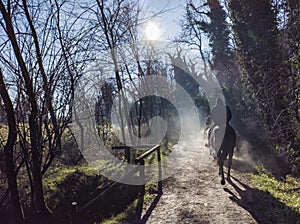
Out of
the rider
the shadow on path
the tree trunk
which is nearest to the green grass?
the shadow on path

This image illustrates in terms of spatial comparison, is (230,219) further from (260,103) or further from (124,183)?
(260,103)

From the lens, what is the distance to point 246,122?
1334cm

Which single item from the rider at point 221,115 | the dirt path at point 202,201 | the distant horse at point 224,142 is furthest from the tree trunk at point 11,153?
the rider at point 221,115

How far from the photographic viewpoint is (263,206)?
5086 millimetres

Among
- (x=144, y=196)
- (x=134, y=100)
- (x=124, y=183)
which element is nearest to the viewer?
(x=144, y=196)

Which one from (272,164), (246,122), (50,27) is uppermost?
(50,27)

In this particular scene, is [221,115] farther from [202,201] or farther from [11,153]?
[11,153]

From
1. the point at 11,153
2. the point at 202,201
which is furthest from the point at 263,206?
the point at 11,153

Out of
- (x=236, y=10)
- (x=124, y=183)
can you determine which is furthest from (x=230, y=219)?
(x=236, y=10)

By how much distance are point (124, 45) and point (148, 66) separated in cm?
475

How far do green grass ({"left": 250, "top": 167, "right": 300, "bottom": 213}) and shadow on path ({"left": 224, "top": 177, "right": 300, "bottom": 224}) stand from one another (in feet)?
0.46

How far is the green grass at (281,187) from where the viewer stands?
5.12 meters

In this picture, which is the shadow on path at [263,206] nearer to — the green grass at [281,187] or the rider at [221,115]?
the green grass at [281,187]

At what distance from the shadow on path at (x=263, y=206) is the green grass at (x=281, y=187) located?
0.14 metres
